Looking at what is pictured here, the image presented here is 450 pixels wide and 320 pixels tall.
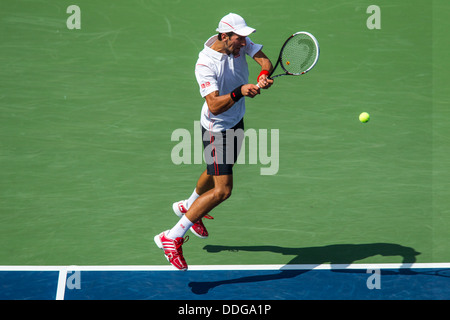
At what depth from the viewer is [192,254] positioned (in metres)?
7.17

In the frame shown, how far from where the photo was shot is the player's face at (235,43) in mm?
6516

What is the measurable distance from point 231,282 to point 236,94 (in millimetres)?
1779

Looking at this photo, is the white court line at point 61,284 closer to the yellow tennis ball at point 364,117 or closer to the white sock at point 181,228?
the white sock at point 181,228

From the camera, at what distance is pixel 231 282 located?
669 centimetres

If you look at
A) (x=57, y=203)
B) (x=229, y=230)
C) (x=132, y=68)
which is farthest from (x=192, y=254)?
(x=132, y=68)

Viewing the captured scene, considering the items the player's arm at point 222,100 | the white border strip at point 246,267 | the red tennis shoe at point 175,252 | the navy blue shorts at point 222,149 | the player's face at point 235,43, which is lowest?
the white border strip at point 246,267

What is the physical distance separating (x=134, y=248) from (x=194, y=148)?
6.09 ft

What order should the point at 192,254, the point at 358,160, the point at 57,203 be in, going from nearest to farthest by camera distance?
Result: the point at 192,254, the point at 57,203, the point at 358,160

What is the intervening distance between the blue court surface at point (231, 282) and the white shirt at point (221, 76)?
1.44m

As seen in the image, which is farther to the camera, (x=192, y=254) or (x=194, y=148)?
(x=194, y=148)

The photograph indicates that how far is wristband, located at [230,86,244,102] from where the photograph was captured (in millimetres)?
6363

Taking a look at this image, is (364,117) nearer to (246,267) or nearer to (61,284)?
(246,267)

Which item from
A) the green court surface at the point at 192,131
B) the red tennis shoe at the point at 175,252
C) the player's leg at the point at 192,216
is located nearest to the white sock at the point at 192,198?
the green court surface at the point at 192,131

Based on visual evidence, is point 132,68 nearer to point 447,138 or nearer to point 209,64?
point 209,64
